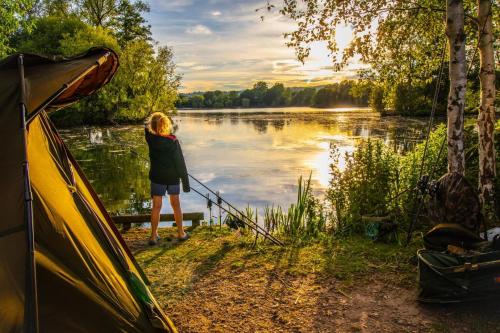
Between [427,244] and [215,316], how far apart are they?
9.12ft

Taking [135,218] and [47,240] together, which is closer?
[47,240]

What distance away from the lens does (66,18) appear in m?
44.6

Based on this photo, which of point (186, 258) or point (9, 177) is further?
point (186, 258)

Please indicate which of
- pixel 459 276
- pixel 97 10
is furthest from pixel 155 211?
pixel 97 10

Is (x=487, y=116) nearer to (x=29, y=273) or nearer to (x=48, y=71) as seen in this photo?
(x=48, y=71)

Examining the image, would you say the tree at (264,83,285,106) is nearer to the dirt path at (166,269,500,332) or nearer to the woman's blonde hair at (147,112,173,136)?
the woman's blonde hair at (147,112,173,136)

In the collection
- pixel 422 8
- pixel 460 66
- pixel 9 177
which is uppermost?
pixel 422 8

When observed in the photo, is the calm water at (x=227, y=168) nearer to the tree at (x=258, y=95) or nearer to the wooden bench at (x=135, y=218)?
the wooden bench at (x=135, y=218)

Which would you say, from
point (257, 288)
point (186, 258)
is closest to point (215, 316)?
point (257, 288)

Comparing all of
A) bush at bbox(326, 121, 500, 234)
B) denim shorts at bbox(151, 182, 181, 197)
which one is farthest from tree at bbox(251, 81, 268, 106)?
denim shorts at bbox(151, 182, 181, 197)

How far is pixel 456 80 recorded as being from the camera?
596cm

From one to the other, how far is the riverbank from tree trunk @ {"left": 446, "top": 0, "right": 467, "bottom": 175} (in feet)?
5.21

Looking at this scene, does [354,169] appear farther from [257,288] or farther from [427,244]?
[257,288]

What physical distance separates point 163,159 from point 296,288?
2855 mm
